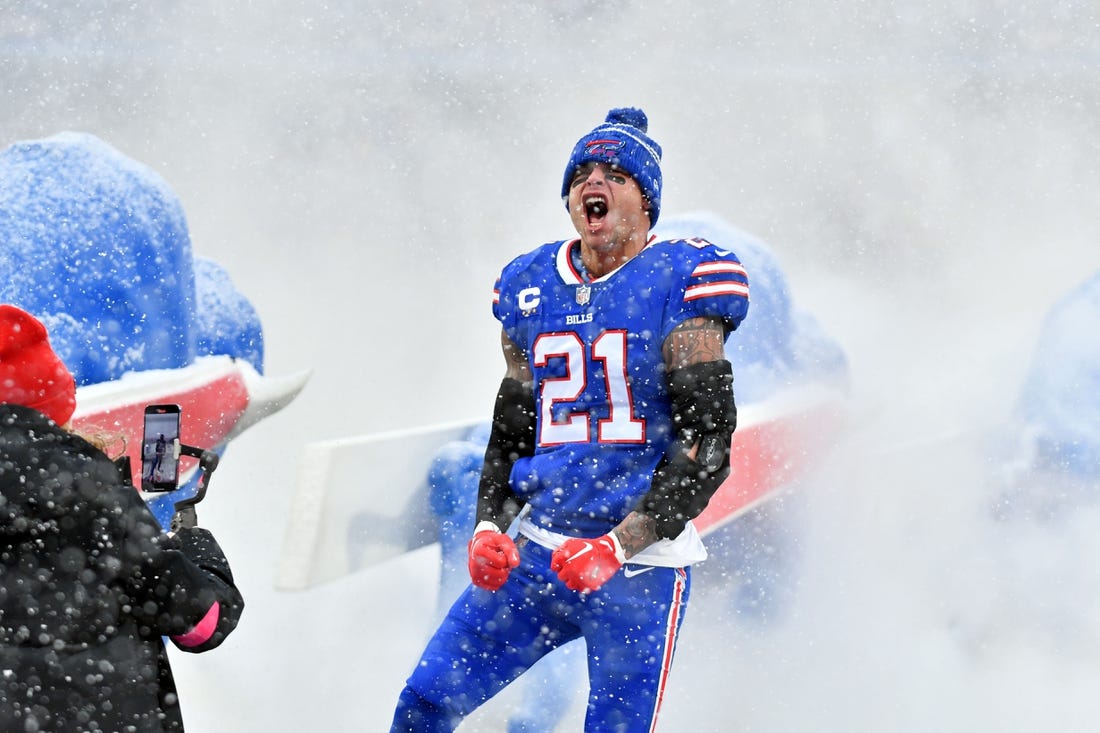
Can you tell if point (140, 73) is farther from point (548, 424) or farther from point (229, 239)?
point (548, 424)

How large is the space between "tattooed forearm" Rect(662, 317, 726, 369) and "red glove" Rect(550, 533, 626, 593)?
0.33 m

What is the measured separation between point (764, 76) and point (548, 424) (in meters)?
6.08

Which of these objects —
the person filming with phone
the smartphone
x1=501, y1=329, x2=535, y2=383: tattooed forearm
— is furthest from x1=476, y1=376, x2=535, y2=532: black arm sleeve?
the person filming with phone

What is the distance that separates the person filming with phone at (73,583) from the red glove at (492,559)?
577 mm

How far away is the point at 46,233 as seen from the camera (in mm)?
3232

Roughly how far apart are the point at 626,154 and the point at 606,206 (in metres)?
0.11

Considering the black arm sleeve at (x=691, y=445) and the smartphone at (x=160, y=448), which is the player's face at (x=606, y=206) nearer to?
the black arm sleeve at (x=691, y=445)

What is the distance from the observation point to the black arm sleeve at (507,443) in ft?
7.71

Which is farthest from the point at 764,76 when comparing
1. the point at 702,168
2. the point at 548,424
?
the point at 548,424

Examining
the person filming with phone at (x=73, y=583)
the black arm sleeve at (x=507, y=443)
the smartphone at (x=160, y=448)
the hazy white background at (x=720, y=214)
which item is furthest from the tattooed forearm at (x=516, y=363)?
the hazy white background at (x=720, y=214)

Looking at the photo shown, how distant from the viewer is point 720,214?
7172mm

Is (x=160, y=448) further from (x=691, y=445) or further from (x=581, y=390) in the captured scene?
(x=691, y=445)

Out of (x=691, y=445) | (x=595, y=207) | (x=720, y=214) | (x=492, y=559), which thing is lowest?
(x=720, y=214)

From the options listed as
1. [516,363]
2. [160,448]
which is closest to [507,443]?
[516,363]
